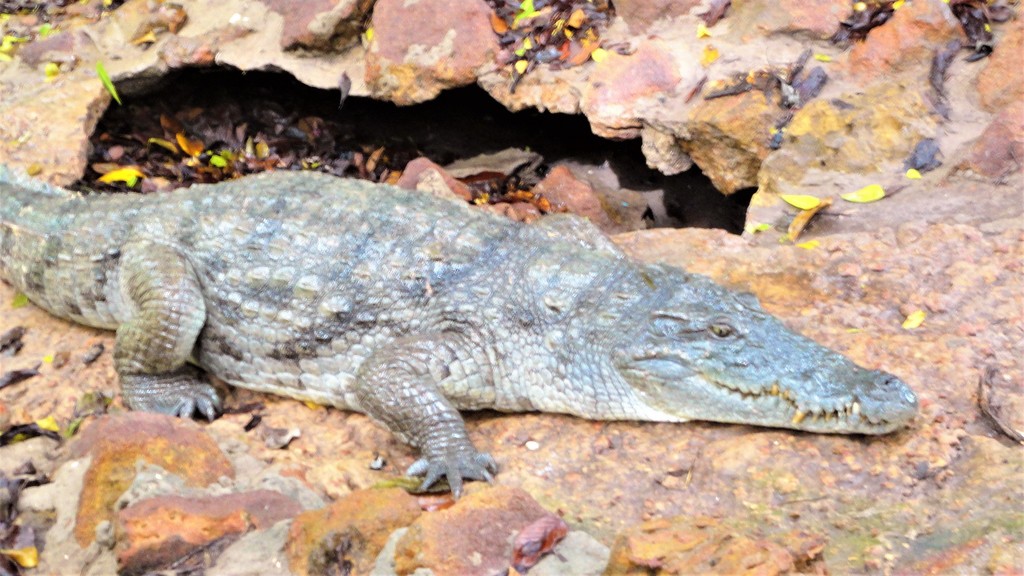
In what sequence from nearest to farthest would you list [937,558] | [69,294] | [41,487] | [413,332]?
[937,558], [41,487], [413,332], [69,294]

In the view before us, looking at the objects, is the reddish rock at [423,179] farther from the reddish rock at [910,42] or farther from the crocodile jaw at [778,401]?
the reddish rock at [910,42]

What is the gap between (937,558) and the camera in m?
2.63

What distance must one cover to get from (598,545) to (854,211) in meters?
2.81

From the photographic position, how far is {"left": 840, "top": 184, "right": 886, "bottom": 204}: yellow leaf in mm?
4973

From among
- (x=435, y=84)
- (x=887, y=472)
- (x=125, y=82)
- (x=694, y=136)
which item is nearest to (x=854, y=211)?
(x=694, y=136)

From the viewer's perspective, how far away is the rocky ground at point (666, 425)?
296 centimetres

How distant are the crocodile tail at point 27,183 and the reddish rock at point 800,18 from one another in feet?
14.4

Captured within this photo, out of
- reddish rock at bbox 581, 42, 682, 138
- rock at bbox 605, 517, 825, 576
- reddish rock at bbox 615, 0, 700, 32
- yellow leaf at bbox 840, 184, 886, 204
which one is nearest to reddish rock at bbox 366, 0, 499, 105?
reddish rock at bbox 581, 42, 682, 138

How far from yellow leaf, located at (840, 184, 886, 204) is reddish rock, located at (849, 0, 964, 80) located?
0.94m

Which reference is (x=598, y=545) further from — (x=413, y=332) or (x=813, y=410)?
(x=413, y=332)

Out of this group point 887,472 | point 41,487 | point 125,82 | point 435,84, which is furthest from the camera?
point 125,82

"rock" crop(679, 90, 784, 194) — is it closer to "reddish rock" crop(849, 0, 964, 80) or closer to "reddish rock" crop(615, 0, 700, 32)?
"reddish rock" crop(849, 0, 964, 80)

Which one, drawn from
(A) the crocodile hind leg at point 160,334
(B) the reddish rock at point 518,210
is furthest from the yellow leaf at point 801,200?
(A) the crocodile hind leg at point 160,334

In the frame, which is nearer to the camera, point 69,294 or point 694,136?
point 69,294
